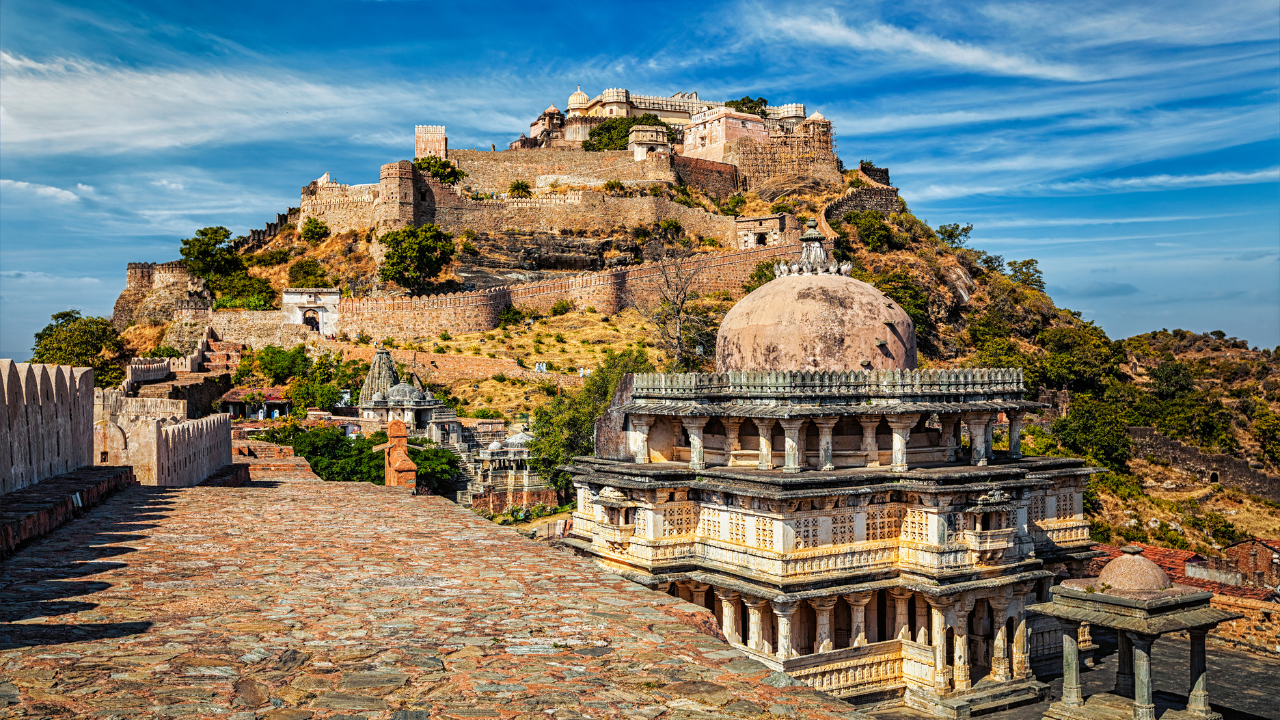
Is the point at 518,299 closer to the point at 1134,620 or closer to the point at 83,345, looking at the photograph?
the point at 83,345

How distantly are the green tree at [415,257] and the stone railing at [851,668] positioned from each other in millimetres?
45290

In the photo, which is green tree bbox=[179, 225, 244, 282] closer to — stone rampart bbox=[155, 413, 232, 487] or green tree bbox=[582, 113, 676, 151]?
green tree bbox=[582, 113, 676, 151]

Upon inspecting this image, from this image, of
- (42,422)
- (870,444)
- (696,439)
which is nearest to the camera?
(42,422)

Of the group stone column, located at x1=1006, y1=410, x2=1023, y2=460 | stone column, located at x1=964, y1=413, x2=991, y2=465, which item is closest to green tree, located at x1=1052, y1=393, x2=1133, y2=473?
stone column, located at x1=1006, y1=410, x2=1023, y2=460

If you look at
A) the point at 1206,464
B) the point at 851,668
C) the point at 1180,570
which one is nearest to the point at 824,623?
the point at 851,668

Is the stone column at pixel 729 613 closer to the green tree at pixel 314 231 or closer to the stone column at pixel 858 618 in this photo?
the stone column at pixel 858 618

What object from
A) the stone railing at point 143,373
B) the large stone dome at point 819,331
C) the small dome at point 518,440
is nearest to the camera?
the large stone dome at point 819,331

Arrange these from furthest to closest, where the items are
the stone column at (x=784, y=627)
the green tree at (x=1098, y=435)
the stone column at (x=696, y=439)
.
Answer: the green tree at (x=1098, y=435)
the stone column at (x=696, y=439)
the stone column at (x=784, y=627)

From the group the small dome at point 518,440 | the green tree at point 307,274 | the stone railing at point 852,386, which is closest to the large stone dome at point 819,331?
the stone railing at point 852,386

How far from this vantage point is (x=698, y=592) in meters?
16.3

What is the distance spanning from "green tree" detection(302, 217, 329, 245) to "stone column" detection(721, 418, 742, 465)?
55.6 metres

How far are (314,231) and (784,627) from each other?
2334 inches

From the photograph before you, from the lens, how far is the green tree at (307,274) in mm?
59938

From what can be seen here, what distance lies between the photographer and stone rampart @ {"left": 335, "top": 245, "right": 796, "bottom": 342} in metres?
50.6
